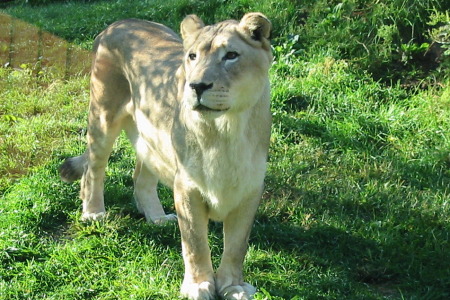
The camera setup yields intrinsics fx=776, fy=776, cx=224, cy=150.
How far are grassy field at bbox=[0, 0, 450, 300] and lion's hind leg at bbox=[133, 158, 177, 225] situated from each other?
0.11 meters

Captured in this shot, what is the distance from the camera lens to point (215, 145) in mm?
4570

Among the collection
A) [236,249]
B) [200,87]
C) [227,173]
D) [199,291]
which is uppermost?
[200,87]

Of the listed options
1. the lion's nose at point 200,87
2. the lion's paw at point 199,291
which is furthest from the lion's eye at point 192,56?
the lion's paw at point 199,291

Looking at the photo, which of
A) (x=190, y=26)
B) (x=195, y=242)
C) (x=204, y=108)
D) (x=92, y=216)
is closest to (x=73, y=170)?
(x=92, y=216)

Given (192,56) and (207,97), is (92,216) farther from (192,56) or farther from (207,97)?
(207,97)

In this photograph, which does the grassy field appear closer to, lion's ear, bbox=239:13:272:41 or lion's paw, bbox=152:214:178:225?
lion's paw, bbox=152:214:178:225

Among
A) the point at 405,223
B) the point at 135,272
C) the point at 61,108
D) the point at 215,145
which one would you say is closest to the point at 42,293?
the point at 135,272

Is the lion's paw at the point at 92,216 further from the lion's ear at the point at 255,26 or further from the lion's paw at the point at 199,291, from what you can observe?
the lion's ear at the point at 255,26

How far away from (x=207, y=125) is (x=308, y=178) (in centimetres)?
213

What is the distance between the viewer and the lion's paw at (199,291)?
4680 millimetres

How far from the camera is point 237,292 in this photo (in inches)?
186

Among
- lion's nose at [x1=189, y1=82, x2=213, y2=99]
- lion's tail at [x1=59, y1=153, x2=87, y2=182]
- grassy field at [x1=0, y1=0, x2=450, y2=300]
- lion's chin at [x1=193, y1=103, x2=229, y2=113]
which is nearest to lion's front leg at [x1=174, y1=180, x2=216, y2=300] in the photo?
grassy field at [x1=0, y1=0, x2=450, y2=300]

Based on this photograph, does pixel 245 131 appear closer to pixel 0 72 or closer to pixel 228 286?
pixel 228 286

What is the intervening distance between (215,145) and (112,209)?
75.3 inches
